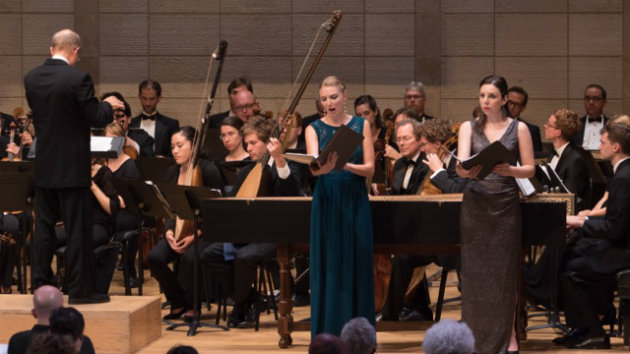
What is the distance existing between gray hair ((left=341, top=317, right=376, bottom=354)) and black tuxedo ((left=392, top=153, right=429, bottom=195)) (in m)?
3.67

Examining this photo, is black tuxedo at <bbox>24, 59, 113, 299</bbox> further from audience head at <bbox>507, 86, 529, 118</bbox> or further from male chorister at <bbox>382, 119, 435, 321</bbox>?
audience head at <bbox>507, 86, 529, 118</bbox>

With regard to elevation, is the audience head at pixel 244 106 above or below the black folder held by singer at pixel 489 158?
above

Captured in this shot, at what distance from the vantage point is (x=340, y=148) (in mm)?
5547

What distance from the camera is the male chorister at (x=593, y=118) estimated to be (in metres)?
9.77

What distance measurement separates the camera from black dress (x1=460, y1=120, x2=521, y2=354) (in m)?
5.73

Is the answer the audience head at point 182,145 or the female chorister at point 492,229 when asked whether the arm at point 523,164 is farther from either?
the audience head at point 182,145

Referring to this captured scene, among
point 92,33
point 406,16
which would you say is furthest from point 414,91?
point 92,33

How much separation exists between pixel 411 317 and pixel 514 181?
1.77 meters

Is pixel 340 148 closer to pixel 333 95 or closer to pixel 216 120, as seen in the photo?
pixel 333 95

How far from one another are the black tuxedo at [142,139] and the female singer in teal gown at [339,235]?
358 centimetres

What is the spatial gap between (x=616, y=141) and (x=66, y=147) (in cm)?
313

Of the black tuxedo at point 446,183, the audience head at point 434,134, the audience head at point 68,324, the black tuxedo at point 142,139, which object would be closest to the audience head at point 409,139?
the audience head at point 434,134

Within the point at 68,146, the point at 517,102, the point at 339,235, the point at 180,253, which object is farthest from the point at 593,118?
the point at 68,146

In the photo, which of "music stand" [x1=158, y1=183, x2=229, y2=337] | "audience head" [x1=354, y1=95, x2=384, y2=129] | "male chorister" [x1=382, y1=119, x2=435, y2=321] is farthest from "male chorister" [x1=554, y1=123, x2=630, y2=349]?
"audience head" [x1=354, y1=95, x2=384, y2=129]
